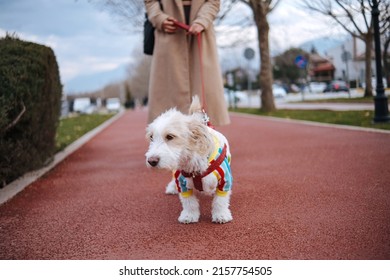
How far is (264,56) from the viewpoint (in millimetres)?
19078

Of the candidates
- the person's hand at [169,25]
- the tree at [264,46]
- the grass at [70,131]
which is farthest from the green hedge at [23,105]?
the tree at [264,46]

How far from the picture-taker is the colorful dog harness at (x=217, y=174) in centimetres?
331

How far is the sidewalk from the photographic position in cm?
291

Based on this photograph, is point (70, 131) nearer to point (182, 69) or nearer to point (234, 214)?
point (182, 69)

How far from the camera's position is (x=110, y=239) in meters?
3.26

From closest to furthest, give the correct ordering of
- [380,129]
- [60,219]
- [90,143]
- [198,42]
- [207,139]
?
[207,139], [60,219], [198,42], [380,129], [90,143]

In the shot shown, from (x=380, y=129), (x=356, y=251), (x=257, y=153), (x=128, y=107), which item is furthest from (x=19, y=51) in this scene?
(x=128, y=107)

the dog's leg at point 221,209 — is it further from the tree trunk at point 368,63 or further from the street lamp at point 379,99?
the tree trunk at point 368,63

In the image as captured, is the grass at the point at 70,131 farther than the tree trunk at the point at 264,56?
No

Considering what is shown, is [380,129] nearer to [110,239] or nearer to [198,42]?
[198,42]

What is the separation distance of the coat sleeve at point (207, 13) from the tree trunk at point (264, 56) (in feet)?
46.9

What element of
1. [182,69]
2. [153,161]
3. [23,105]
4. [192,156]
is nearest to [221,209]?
[192,156]

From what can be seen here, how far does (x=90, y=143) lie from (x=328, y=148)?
6037mm
